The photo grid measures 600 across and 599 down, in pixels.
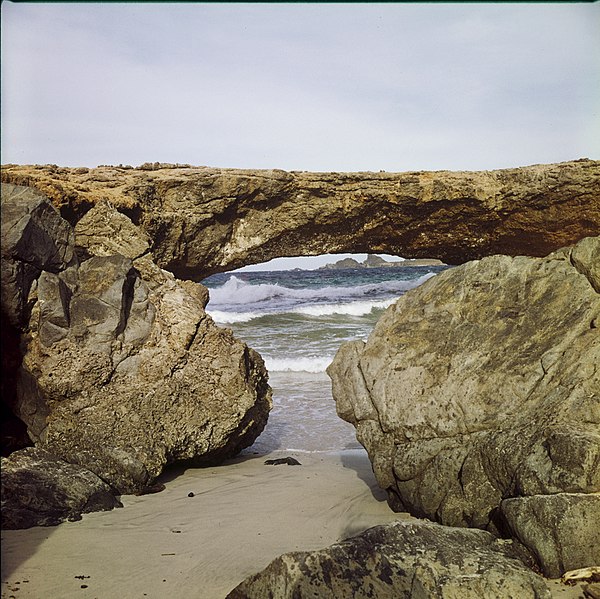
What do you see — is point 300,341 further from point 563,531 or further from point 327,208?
point 563,531

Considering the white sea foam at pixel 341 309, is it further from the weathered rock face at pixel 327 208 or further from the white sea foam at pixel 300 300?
the weathered rock face at pixel 327 208

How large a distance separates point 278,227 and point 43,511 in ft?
15.4

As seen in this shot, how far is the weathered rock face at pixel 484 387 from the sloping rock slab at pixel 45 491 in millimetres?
2214


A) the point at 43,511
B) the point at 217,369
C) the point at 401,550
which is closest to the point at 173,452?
the point at 217,369

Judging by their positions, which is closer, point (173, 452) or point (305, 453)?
point (173, 452)

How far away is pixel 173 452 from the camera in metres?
5.95

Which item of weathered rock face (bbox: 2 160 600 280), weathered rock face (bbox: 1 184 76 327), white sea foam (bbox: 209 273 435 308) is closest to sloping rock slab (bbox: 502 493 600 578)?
weathered rock face (bbox: 1 184 76 327)

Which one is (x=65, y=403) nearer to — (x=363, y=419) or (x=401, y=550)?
(x=363, y=419)

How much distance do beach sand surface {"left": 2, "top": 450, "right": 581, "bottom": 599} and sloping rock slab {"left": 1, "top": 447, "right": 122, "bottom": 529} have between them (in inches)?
4.1

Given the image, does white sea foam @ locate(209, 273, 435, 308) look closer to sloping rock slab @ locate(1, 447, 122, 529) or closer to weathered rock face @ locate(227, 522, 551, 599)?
sloping rock slab @ locate(1, 447, 122, 529)

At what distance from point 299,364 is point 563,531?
963 centimetres

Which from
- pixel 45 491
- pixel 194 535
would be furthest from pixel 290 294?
pixel 194 535

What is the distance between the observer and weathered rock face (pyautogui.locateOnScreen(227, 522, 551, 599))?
10.7ft

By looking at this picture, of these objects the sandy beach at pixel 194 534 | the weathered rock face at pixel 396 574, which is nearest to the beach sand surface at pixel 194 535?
the sandy beach at pixel 194 534
